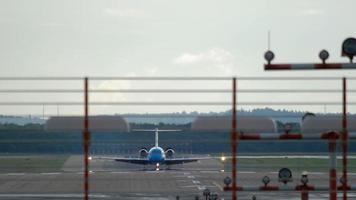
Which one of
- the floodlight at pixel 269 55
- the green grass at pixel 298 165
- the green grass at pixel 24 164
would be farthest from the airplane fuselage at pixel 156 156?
the floodlight at pixel 269 55

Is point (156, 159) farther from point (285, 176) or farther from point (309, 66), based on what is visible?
point (309, 66)

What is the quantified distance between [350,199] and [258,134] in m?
22.6

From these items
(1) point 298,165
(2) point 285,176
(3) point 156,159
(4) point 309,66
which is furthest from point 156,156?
(4) point 309,66

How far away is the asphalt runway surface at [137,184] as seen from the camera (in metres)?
38.2

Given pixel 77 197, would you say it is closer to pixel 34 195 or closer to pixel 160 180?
pixel 34 195

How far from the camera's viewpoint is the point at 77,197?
121 ft

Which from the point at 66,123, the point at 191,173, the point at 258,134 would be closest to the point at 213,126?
the point at 258,134

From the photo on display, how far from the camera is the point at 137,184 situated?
4800 cm

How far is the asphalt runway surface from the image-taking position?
1506 inches

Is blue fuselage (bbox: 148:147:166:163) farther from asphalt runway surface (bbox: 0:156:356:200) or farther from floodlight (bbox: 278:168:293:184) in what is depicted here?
floodlight (bbox: 278:168:293:184)

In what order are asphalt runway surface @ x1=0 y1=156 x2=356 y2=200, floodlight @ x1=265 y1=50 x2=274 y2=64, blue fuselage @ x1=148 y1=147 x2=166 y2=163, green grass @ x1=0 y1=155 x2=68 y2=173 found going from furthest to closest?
1. blue fuselage @ x1=148 y1=147 x2=166 y2=163
2. asphalt runway surface @ x1=0 y1=156 x2=356 y2=200
3. green grass @ x1=0 y1=155 x2=68 y2=173
4. floodlight @ x1=265 y1=50 x2=274 y2=64

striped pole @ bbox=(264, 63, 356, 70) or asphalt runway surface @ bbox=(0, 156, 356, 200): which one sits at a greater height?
striped pole @ bbox=(264, 63, 356, 70)

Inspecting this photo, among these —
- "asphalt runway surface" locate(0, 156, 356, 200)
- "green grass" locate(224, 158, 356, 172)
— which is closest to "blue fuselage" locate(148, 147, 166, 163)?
"asphalt runway surface" locate(0, 156, 356, 200)

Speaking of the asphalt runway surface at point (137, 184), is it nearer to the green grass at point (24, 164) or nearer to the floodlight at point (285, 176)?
the green grass at point (24, 164)
